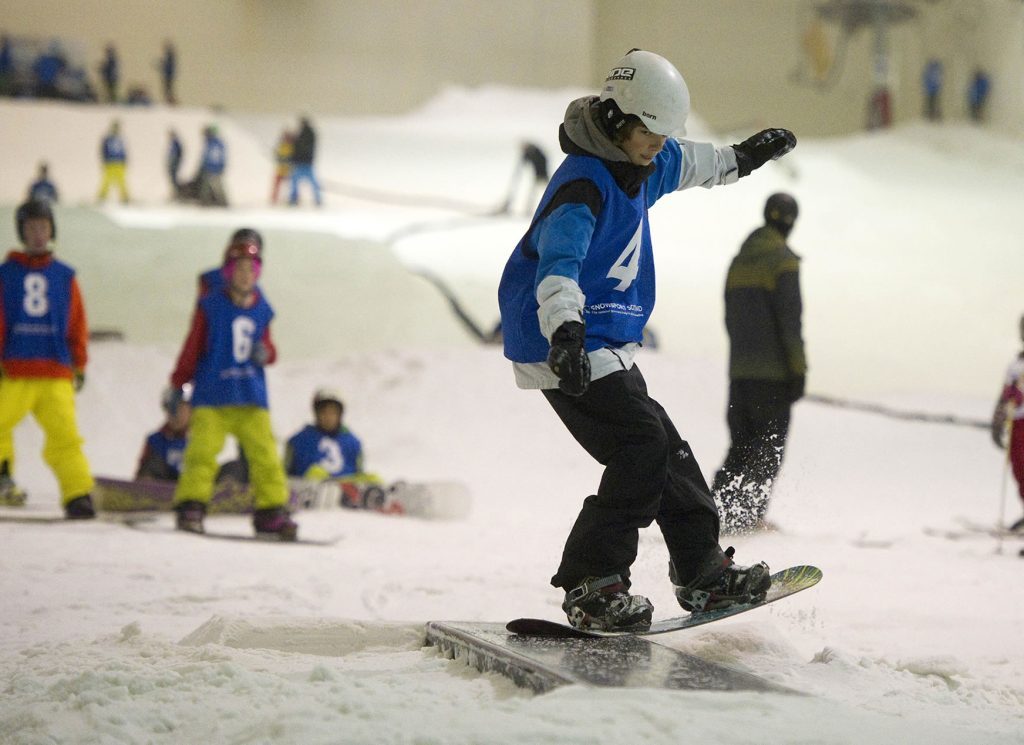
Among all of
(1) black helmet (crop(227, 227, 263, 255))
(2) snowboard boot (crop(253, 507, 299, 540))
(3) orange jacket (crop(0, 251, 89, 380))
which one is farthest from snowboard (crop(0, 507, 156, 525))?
(1) black helmet (crop(227, 227, 263, 255))

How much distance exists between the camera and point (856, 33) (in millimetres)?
26000

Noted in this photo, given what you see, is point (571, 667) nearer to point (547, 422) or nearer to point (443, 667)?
point (443, 667)

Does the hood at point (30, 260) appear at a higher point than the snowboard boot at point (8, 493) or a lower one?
higher

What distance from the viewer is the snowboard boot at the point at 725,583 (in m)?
3.19

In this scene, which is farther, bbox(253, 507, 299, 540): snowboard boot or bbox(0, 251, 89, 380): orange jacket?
bbox(0, 251, 89, 380): orange jacket

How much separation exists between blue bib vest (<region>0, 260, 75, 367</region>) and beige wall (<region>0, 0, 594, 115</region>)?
1911 cm

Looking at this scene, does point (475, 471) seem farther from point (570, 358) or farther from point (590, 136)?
point (570, 358)

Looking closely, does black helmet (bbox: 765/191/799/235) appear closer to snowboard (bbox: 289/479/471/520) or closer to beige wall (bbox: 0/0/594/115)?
snowboard (bbox: 289/479/471/520)

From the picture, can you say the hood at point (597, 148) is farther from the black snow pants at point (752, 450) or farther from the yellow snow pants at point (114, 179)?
the yellow snow pants at point (114, 179)

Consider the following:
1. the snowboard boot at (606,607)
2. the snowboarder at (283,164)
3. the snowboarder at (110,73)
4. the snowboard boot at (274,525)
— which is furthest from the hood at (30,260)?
the snowboarder at (110,73)

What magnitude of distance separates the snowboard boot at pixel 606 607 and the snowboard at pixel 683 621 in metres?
0.02

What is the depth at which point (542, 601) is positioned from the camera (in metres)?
4.30

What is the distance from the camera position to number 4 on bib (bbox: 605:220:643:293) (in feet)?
10.2

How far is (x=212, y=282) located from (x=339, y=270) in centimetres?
661
